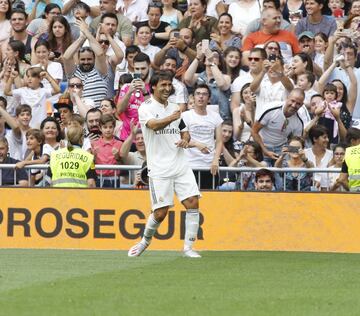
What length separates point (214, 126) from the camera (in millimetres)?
19969

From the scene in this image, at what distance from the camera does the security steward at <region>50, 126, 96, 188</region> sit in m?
18.8

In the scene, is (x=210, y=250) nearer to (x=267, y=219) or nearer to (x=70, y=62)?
(x=267, y=219)

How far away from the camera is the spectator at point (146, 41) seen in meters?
22.7

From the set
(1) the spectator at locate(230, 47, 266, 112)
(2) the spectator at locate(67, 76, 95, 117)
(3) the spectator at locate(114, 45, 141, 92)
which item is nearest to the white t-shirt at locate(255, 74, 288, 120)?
(1) the spectator at locate(230, 47, 266, 112)

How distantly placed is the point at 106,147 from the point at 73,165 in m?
1.04

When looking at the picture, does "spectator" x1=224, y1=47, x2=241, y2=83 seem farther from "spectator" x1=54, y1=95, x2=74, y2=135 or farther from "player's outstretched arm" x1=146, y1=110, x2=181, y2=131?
"player's outstretched arm" x1=146, y1=110, x2=181, y2=131

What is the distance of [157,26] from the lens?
23406 millimetres

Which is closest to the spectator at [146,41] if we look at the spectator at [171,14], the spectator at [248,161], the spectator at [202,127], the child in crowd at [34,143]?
the spectator at [171,14]

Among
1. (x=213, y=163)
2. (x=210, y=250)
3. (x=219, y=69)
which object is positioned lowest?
(x=210, y=250)

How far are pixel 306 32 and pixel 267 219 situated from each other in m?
4.63

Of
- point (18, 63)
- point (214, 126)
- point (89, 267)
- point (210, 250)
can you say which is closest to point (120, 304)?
point (89, 267)

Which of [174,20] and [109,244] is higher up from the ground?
[174,20]

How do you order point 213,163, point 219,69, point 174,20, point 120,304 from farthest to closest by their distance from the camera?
point 174,20
point 219,69
point 213,163
point 120,304

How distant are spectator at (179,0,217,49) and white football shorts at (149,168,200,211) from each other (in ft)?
21.9
